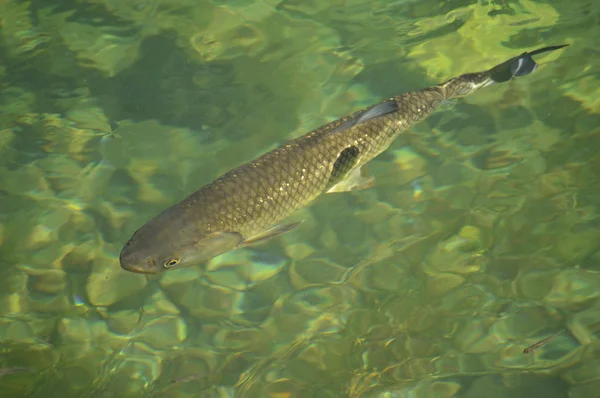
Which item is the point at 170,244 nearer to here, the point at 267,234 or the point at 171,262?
the point at 171,262

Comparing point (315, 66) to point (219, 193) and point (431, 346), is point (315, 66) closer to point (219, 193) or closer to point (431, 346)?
point (219, 193)

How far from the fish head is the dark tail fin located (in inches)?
113

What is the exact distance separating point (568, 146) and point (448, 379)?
9.01ft

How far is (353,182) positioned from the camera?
454 centimetres

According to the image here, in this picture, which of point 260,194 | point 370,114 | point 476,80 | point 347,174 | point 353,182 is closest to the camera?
point 260,194

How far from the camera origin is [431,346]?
425 centimetres

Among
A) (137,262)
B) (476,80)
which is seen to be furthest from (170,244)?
(476,80)

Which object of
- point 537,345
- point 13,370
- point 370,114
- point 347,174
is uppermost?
point 370,114

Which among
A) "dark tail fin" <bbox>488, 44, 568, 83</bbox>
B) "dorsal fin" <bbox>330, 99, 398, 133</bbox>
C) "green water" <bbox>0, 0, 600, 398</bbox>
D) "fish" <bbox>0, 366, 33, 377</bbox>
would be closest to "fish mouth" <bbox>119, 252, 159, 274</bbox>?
"green water" <bbox>0, 0, 600, 398</bbox>

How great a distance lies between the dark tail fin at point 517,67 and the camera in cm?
445

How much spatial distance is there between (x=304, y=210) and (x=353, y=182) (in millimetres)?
738

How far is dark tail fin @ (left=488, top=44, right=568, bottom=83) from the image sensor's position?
14.6 ft

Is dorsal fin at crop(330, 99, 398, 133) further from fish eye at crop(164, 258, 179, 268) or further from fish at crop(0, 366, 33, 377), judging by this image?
fish at crop(0, 366, 33, 377)

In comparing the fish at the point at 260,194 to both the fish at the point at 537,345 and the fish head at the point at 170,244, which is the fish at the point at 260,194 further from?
the fish at the point at 537,345
